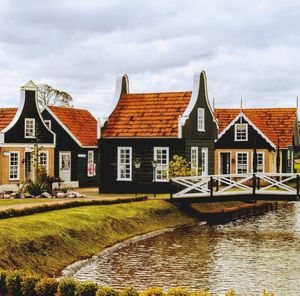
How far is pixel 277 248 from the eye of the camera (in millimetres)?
27203

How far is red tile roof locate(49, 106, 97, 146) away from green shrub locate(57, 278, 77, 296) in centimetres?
3521

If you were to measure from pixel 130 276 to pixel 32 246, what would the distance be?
12.3 ft

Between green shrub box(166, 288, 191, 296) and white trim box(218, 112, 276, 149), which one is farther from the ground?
white trim box(218, 112, 276, 149)

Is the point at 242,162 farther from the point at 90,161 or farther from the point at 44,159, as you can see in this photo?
the point at 44,159

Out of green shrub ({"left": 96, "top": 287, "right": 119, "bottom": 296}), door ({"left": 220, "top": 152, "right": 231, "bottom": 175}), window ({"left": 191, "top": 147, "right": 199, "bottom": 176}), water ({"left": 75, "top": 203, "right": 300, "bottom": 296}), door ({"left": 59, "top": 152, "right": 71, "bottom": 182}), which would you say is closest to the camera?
green shrub ({"left": 96, "top": 287, "right": 119, "bottom": 296})

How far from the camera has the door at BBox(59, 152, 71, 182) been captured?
49.0 m

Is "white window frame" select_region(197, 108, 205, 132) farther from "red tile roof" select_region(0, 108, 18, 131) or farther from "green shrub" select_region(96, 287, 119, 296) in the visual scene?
"green shrub" select_region(96, 287, 119, 296)

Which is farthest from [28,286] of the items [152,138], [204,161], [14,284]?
[204,161]

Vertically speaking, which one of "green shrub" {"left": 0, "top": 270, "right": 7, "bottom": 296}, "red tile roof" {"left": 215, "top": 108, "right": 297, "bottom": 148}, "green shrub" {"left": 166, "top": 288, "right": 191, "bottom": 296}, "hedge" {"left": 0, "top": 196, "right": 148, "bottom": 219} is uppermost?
"red tile roof" {"left": 215, "top": 108, "right": 297, "bottom": 148}

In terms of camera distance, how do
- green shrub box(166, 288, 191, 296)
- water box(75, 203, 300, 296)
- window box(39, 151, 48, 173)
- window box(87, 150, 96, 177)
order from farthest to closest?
1. window box(87, 150, 96, 177)
2. window box(39, 151, 48, 173)
3. water box(75, 203, 300, 296)
4. green shrub box(166, 288, 191, 296)

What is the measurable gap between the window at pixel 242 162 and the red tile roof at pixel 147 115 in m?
12.9

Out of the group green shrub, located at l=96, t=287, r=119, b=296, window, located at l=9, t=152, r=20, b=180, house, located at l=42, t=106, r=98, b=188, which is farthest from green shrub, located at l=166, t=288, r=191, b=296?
house, located at l=42, t=106, r=98, b=188

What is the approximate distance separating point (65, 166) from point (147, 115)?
32.5ft

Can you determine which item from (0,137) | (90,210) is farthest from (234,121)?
(90,210)
